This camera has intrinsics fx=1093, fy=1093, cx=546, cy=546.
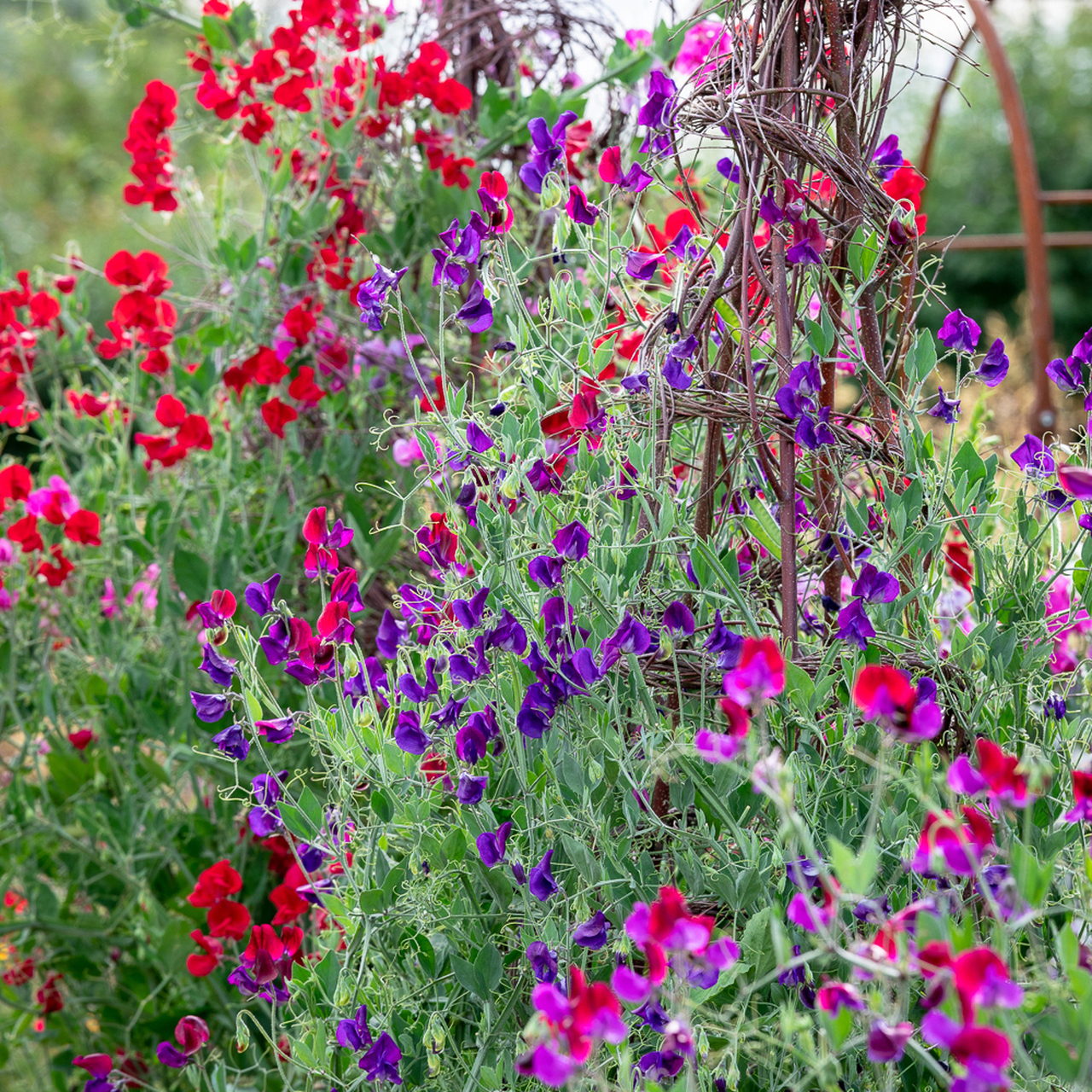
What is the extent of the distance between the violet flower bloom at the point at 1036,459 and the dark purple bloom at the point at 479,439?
53cm

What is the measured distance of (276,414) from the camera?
1.73 metres

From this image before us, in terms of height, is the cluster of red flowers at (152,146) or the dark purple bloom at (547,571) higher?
the cluster of red flowers at (152,146)

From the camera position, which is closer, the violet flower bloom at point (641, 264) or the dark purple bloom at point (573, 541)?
the dark purple bloom at point (573, 541)

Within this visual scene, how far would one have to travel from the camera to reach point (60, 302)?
2.13 m

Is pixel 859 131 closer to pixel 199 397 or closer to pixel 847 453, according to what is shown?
pixel 847 453

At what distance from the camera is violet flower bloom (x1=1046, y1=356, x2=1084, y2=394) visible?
1.08 metres

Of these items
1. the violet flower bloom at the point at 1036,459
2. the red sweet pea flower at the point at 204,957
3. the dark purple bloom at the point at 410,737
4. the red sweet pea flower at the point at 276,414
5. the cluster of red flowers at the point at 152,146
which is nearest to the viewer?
the dark purple bloom at the point at 410,737

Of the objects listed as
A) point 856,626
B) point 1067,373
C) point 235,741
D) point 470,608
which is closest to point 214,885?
point 235,741

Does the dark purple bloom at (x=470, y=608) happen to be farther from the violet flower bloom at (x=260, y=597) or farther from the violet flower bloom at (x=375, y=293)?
the violet flower bloom at (x=375, y=293)

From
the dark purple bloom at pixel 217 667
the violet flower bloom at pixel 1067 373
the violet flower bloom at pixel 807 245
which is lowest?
the dark purple bloom at pixel 217 667

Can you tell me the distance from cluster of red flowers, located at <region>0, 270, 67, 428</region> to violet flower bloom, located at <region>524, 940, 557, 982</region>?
4.82 feet

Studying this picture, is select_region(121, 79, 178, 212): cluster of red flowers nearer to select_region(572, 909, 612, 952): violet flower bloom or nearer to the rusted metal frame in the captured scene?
select_region(572, 909, 612, 952): violet flower bloom

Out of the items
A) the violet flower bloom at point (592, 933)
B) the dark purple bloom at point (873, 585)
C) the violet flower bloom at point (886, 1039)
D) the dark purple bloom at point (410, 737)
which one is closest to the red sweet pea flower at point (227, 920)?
the dark purple bloom at point (410, 737)

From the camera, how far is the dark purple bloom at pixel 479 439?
3.43 feet
